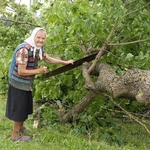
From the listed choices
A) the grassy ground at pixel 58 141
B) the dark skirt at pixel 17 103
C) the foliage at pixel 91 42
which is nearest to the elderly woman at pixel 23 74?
the dark skirt at pixel 17 103

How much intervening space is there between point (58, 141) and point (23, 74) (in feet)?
3.57

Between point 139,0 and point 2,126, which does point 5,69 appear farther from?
point 139,0

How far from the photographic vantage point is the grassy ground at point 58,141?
12.5 feet

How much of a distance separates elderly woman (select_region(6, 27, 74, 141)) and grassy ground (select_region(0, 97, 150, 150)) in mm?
173

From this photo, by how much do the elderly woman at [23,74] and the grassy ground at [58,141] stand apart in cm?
17

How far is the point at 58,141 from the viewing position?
4012 millimetres

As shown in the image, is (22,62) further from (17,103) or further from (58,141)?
(58,141)

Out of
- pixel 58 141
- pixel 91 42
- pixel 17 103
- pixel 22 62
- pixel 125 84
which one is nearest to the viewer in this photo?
pixel 125 84

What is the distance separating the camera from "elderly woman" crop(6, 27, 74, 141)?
11.6 ft

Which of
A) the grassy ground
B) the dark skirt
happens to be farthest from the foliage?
the dark skirt

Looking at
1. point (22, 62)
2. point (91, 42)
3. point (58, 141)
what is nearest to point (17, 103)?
point (22, 62)

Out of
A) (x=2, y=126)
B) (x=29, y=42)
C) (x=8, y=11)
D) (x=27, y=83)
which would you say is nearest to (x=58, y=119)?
(x=2, y=126)

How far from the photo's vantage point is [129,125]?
17.7 ft

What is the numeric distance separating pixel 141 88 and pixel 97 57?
1.08 metres
